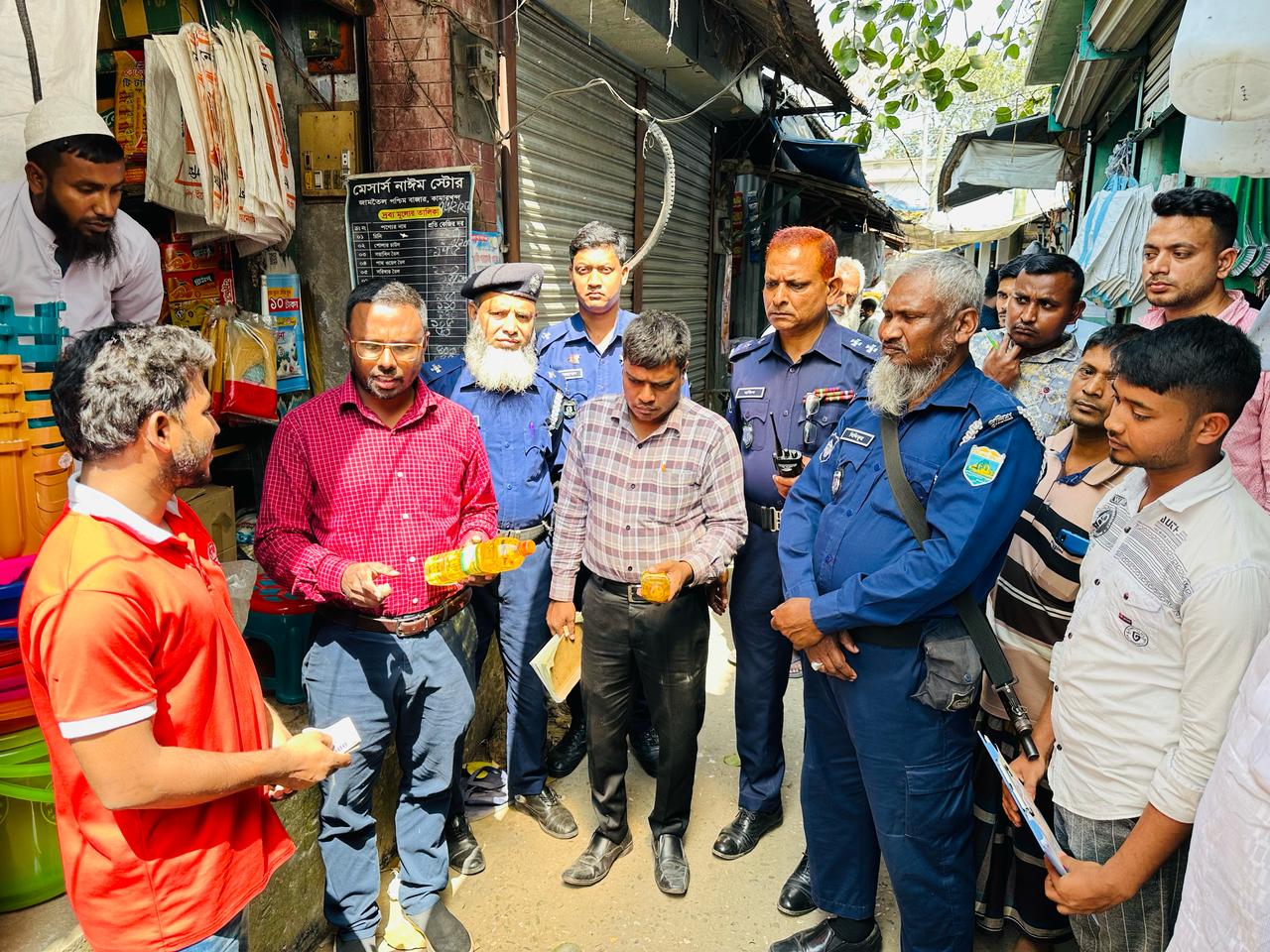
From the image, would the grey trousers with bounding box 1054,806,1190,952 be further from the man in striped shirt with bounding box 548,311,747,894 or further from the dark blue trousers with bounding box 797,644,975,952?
the man in striped shirt with bounding box 548,311,747,894

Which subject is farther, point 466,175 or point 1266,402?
point 466,175

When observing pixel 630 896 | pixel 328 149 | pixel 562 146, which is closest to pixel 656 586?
pixel 630 896

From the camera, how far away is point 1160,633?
1.72 m

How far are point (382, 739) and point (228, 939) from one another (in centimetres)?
86

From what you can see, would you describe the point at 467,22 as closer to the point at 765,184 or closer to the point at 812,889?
the point at 812,889

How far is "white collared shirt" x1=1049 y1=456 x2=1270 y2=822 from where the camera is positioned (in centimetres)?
160

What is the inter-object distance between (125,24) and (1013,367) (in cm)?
412

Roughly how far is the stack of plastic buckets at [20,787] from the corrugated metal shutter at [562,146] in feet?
12.4

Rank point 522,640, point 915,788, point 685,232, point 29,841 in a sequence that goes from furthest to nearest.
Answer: point 685,232 → point 522,640 → point 915,788 → point 29,841

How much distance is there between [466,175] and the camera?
→ 4145mm

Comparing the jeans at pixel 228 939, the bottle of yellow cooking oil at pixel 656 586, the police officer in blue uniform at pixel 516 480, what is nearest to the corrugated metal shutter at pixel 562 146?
the police officer in blue uniform at pixel 516 480

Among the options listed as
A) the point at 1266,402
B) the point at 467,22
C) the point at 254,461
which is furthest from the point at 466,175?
the point at 1266,402

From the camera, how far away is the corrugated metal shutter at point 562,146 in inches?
207

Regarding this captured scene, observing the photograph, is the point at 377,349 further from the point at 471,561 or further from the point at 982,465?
the point at 982,465
